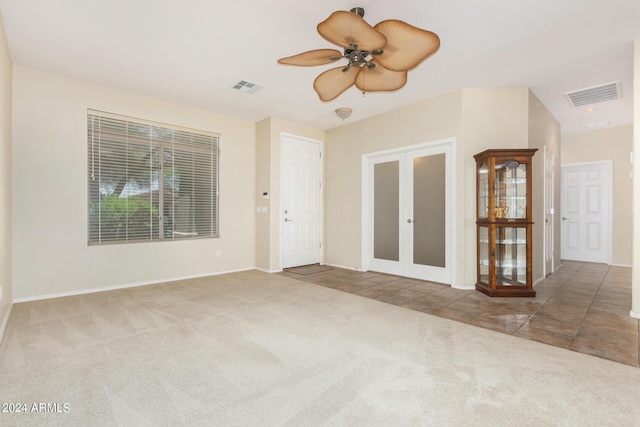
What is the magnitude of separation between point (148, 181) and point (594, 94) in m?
6.76

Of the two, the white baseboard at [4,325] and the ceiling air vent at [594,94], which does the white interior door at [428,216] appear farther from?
the white baseboard at [4,325]

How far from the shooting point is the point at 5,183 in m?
3.22

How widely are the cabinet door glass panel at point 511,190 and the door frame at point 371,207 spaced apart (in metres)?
0.57

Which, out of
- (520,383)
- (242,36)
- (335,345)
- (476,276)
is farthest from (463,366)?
(242,36)

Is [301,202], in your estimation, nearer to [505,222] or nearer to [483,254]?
[483,254]

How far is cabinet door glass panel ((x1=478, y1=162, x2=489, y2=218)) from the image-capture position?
4.16 meters

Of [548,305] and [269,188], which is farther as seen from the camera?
[269,188]

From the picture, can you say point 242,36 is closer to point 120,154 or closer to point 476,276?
point 120,154

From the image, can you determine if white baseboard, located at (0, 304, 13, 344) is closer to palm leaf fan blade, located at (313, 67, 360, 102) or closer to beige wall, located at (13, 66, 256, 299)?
beige wall, located at (13, 66, 256, 299)

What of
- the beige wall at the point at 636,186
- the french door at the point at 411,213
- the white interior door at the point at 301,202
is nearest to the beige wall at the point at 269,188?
the white interior door at the point at 301,202

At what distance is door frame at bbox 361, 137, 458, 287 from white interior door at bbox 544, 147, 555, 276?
5.93ft

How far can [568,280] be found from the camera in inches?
195

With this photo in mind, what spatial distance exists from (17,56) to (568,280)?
8.05 meters

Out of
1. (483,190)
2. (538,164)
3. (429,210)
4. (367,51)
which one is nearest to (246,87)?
(367,51)
